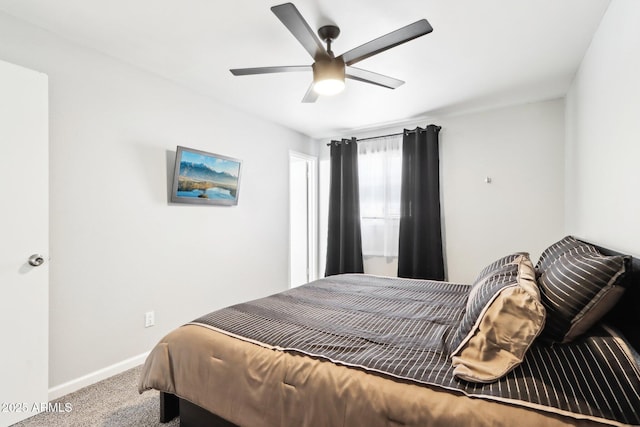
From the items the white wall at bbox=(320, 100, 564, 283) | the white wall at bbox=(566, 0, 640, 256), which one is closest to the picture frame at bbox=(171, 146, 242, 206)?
the white wall at bbox=(320, 100, 564, 283)

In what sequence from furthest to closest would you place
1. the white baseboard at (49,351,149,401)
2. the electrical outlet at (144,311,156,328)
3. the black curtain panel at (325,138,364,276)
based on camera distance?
the black curtain panel at (325,138,364,276) < the electrical outlet at (144,311,156,328) < the white baseboard at (49,351,149,401)

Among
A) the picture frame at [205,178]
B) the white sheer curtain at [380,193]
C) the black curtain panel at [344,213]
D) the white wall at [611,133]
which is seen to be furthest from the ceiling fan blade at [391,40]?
the black curtain panel at [344,213]

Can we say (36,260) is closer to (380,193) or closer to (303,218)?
Answer: (303,218)

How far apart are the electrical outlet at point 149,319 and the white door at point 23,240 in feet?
2.31

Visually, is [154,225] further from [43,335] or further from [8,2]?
[8,2]

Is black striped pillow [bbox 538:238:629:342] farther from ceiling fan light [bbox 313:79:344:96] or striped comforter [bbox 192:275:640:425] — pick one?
ceiling fan light [bbox 313:79:344:96]

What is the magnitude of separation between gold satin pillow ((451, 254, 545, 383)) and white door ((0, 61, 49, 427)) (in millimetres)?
2353

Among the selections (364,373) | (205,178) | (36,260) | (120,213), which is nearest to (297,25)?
(364,373)

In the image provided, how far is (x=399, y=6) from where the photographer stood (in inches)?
71.0

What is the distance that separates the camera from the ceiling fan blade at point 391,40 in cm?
154

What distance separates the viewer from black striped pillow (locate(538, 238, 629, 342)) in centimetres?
111

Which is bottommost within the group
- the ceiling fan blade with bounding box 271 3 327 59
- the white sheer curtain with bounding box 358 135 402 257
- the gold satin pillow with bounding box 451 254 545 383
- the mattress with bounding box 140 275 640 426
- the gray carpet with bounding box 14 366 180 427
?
the gray carpet with bounding box 14 366 180 427

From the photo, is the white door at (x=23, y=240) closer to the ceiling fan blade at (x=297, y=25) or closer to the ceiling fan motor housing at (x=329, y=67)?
the ceiling fan blade at (x=297, y=25)

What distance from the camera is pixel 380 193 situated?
421 centimetres
